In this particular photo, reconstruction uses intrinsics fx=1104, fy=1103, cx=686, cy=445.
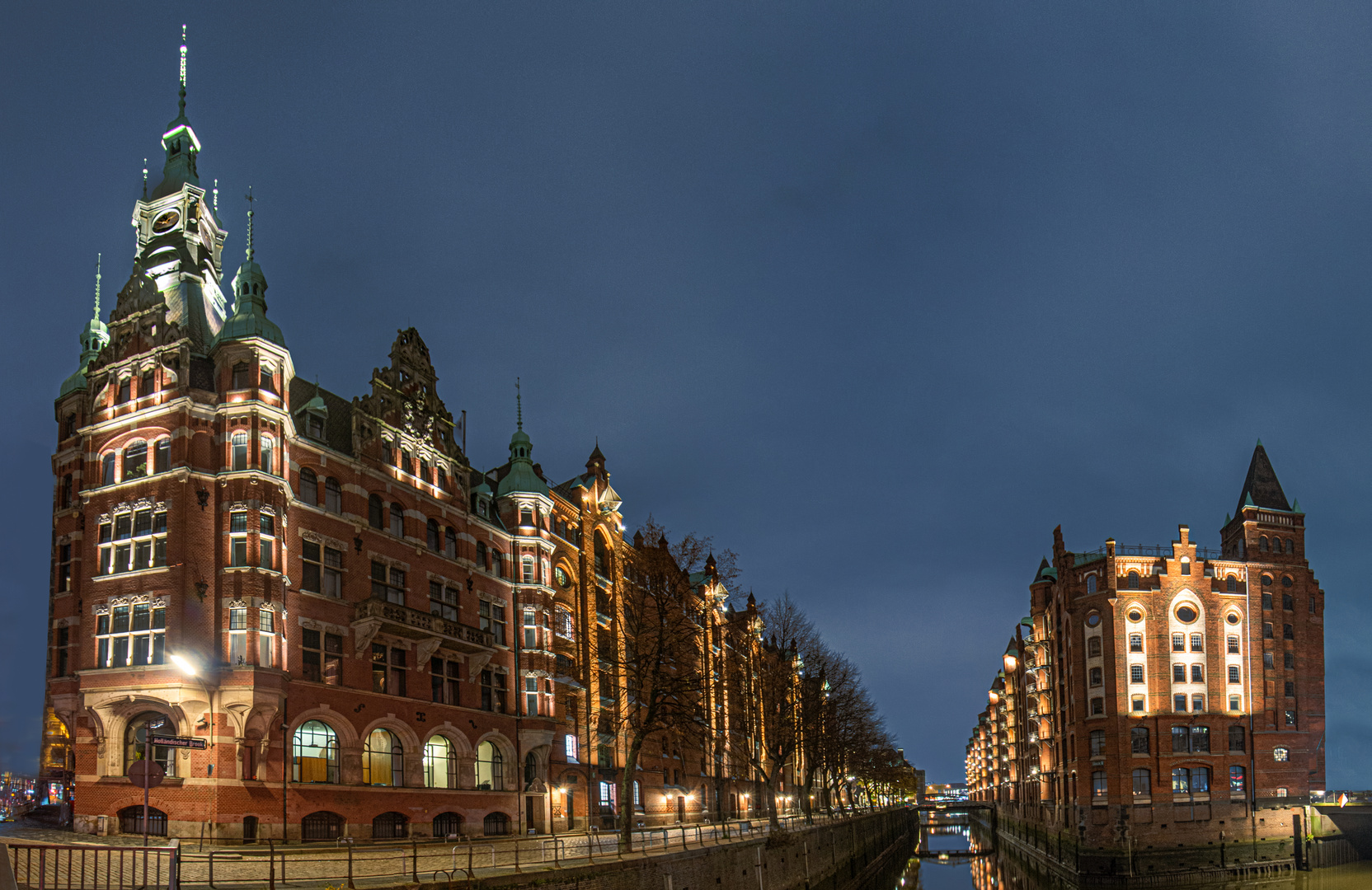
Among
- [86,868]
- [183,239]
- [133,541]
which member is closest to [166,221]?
[183,239]

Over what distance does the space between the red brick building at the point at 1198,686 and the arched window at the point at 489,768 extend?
59.9m

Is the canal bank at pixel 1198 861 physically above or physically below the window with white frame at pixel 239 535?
below

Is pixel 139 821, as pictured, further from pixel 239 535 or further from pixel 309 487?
pixel 309 487

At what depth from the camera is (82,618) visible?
4925 centimetres

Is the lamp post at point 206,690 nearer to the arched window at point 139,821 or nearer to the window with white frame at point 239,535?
the arched window at point 139,821

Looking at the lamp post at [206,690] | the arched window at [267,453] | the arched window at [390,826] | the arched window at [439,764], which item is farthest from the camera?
the arched window at [439,764]

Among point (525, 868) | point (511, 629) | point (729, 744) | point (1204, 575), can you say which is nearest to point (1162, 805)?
point (1204, 575)

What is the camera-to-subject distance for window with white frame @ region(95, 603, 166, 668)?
46844mm

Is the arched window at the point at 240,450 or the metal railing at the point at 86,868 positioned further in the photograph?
the arched window at the point at 240,450

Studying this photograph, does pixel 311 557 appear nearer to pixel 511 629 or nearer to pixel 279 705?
pixel 279 705

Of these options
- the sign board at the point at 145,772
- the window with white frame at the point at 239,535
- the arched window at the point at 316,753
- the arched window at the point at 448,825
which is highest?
the window with white frame at the point at 239,535

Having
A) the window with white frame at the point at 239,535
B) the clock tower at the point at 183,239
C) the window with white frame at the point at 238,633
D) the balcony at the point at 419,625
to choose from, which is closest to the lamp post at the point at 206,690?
the window with white frame at the point at 238,633

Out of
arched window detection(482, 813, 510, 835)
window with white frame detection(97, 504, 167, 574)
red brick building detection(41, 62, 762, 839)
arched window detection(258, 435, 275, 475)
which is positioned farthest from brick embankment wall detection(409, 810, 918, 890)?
window with white frame detection(97, 504, 167, 574)

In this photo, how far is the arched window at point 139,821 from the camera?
148ft
